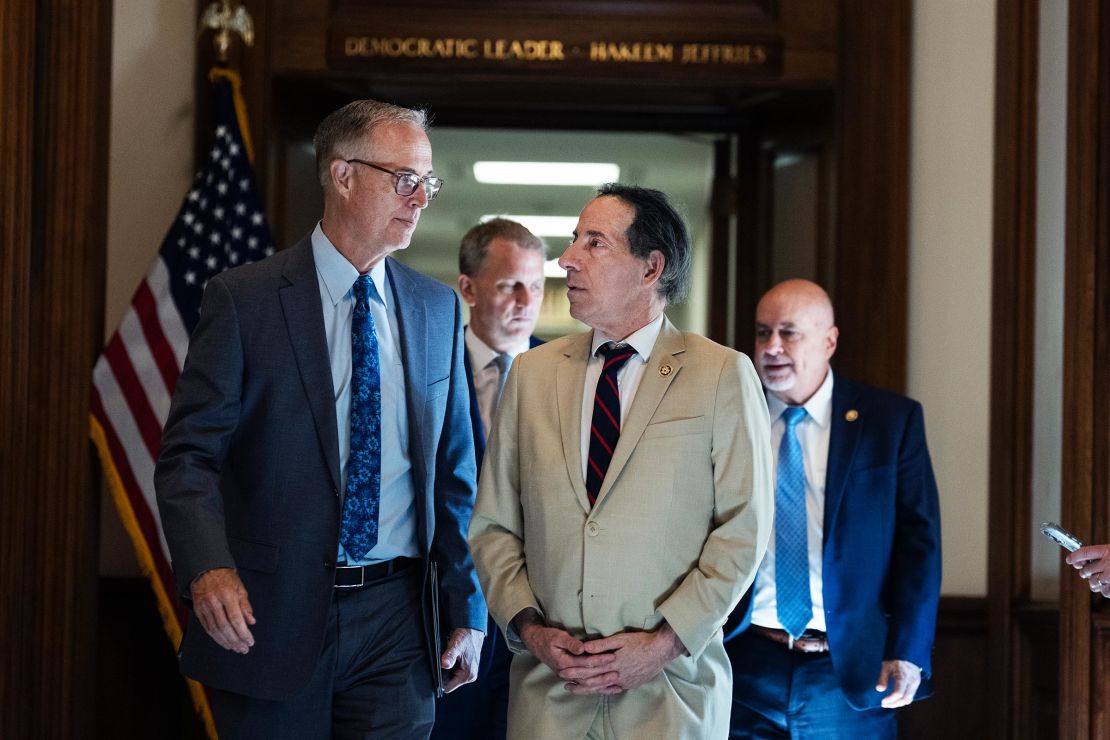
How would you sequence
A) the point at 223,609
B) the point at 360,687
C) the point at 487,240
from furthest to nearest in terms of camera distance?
the point at 487,240 < the point at 360,687 < the point at 223,609

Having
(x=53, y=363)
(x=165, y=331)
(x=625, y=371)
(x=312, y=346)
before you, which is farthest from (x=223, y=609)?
(x=165, y=331)

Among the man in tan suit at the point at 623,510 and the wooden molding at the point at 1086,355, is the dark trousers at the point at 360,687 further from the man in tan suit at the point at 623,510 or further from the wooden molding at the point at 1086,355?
the wooden molding at the point at 1086,355

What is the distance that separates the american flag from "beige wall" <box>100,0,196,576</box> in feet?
0.69

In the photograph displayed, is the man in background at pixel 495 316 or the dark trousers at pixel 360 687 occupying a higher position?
the man in background at pixel 495 316

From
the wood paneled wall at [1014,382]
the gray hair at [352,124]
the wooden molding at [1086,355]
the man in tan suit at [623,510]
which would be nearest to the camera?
the man in tan suit at [623,510]

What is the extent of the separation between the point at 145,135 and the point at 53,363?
1034 millimetres

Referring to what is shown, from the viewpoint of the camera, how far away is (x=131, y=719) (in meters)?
4.83

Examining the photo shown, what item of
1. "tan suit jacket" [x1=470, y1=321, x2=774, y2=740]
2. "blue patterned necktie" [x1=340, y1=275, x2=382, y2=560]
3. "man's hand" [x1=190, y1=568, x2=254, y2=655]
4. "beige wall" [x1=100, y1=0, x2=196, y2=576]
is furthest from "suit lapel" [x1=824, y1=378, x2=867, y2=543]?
"beige wall" [x1=100, y1=0, x2=196, y2=576]

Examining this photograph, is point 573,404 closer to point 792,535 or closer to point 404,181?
point 404,181

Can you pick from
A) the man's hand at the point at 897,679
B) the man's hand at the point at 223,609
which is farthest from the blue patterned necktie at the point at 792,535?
→ the man's hand at the point at 223,609

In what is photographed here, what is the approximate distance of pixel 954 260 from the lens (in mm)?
5066

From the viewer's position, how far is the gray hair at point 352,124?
307 cm

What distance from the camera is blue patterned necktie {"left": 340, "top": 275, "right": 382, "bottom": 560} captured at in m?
2.87

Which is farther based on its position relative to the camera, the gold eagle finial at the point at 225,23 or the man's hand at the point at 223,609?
the gold eagle finial at the point at 225,23
